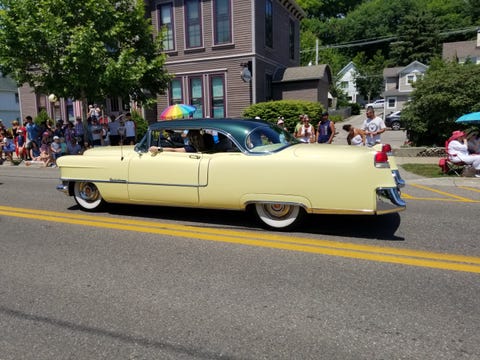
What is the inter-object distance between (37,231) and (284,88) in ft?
64.5

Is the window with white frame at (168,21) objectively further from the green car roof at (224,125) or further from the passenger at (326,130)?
the green car roof at (224,125)

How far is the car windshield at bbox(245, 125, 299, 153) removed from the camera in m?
5.57

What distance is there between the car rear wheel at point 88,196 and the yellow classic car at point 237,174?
17mm

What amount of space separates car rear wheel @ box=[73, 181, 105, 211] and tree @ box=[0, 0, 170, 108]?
8874mm

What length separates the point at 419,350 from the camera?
2.74m

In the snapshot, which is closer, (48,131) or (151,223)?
(151,223)

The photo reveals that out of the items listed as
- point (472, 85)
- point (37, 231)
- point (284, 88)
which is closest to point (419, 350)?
point (37, 231)

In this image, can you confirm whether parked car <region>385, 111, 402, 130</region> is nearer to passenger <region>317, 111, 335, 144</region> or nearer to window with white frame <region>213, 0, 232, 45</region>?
window with white frame <region>213, 0, 232, 45</region>

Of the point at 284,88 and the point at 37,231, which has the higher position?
the point at 284,88

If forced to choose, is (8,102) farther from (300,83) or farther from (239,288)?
(239,288)

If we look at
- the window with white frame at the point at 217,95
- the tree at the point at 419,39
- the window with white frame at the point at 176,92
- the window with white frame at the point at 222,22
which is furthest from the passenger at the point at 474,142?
the tree at the point at 419,39

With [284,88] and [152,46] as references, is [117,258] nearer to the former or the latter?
[152,46]

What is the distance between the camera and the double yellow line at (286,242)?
4309mm

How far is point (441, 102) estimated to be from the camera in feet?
46.2
